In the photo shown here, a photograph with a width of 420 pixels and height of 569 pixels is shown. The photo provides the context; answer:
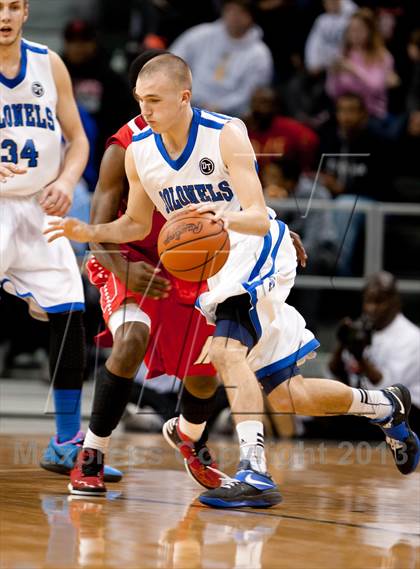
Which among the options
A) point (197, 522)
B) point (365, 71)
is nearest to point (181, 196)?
point (197, 522)

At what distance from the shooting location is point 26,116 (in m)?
5.43

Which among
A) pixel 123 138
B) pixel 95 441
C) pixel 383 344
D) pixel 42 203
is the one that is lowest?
pixel 383 344

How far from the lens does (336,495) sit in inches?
210

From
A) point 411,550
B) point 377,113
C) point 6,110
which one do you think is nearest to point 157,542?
point 411,550

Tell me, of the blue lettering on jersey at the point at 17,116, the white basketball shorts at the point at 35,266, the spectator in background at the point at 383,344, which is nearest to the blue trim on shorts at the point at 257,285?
the white basketball shorts at the point at 35,266

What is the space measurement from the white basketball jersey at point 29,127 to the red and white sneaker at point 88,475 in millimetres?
1349

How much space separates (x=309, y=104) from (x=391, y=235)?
197 centimetres

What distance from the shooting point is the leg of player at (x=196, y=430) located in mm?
5234

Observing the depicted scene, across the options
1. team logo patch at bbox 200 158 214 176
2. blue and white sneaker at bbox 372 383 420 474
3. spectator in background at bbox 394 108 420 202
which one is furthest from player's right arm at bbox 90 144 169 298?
spectator in background at bbox 394 108 420 202

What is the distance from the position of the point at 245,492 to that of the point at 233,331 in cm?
64

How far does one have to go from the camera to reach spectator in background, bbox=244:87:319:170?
9.10m

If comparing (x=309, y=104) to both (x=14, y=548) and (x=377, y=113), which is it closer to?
(x=377, y=113)

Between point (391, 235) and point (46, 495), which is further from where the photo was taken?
point (391, 235)

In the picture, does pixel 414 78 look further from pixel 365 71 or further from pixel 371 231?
pixel 371 231
